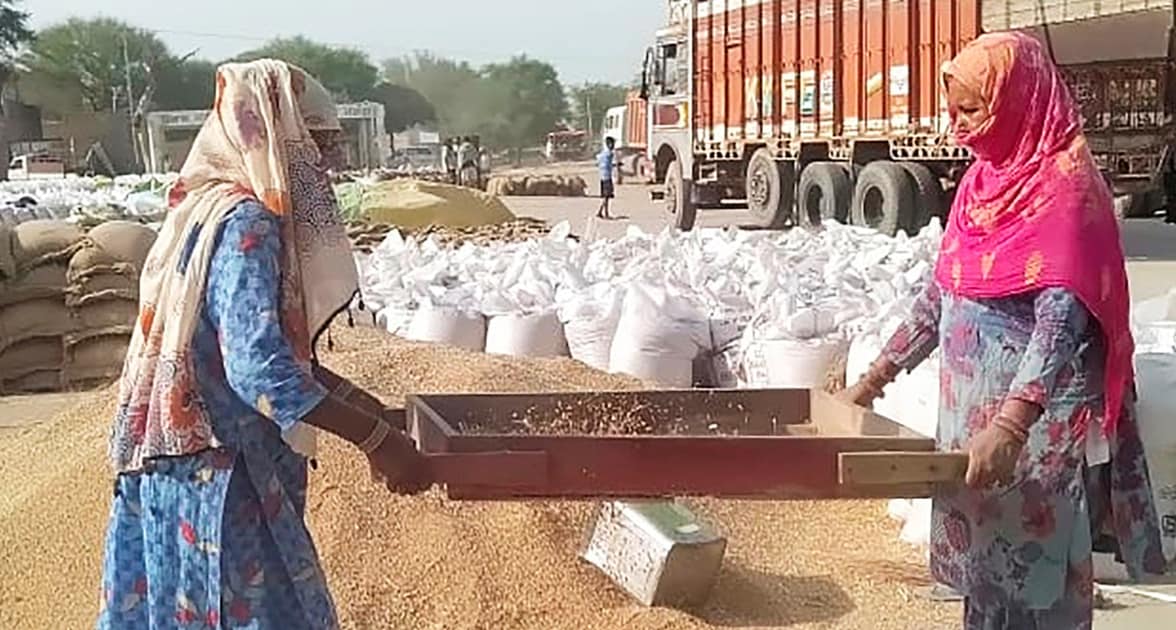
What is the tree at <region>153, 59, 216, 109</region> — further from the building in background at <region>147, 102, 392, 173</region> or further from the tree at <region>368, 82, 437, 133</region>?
the building in background at <region>147, 102, 392, 173</region>

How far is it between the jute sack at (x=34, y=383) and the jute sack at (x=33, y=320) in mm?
227

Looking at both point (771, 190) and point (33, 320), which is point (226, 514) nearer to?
point (33, 320)

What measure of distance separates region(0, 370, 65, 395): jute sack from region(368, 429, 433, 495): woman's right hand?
7721 mm

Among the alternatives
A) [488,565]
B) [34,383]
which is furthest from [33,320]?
[488,565]

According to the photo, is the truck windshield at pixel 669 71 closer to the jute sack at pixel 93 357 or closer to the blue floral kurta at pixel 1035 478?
the jute sack at pixel 93 357

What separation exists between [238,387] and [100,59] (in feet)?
212

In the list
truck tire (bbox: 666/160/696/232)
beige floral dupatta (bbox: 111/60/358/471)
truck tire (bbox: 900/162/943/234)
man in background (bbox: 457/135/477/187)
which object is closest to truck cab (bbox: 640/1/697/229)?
truck tire (bbox: 666/160/696/232)

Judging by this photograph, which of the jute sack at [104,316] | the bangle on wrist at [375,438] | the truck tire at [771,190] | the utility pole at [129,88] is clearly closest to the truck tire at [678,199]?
the truck tire at [771,190]

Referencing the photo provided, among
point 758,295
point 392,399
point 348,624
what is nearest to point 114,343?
point 758,295

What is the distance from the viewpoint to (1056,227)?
2641 mm

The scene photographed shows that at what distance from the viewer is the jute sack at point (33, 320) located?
31.6ft

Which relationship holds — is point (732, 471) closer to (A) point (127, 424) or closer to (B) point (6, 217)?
(A) point (127, 424)

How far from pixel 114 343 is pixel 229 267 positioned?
7.69 metres

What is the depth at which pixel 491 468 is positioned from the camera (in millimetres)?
2518
